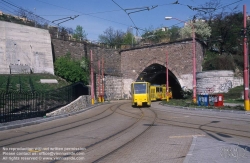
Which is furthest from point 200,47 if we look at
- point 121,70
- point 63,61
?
point 63,61

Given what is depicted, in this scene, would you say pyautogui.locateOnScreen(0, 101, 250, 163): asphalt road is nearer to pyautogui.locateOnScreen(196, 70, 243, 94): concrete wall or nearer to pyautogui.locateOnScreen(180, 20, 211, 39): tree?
pyautogui.locateOnScreen(196, 70, 243, 94): concrete wall

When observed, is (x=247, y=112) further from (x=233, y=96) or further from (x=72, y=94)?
(x=233, y=96)

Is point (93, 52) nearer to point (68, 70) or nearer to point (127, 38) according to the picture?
point (68, 70)

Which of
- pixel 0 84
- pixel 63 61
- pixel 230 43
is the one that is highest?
pixel 230 43

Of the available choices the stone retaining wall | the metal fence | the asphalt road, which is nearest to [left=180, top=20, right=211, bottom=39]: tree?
the stone retaining wall

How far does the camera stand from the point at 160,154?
24.1 ft

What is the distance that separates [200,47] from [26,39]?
930 inches

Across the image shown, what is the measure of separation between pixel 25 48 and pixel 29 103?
18809 mm

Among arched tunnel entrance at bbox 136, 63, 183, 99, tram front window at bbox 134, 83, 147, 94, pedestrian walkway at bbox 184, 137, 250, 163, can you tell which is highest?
arched tunnel entrance at bbox 136, 63, 183, 99

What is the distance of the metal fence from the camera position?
47.9 feet

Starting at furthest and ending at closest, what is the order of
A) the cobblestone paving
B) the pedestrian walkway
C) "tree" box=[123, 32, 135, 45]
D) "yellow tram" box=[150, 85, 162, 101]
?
"tree" box=[123, 32, 135, 45] < "yellow tram" box=[150, 85, 162, 101] < the cobblestone paving < the pedestrian walkway

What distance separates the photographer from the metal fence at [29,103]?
14.6 meters

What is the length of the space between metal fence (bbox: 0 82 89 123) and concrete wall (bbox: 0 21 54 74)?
482 inches

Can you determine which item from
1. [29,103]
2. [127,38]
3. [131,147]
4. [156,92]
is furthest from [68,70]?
[127,38]
